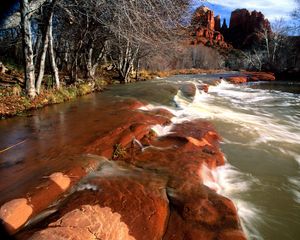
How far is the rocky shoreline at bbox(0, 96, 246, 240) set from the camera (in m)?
3.03

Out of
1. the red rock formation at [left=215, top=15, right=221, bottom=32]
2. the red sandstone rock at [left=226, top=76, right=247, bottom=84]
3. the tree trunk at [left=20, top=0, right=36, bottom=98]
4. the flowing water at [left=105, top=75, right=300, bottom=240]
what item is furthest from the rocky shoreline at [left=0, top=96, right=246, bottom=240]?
the red rock formation at [left=215, top=15, right=221, bottom=32]

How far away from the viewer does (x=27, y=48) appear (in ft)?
32.1

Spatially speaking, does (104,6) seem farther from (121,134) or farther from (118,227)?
(118,227)

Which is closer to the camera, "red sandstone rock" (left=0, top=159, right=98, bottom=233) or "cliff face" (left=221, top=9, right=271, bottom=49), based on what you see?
"red sandstone rock" (left=0, top=159, right=98, bottom=233)

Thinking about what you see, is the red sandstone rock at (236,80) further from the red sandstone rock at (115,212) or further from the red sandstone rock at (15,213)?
the red sandstone rock at (15,213)

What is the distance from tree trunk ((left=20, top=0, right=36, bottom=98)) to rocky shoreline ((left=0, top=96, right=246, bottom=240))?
576cm

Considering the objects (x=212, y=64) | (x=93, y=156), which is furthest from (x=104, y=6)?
(x=212, y=64)

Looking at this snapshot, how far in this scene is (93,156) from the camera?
500cm

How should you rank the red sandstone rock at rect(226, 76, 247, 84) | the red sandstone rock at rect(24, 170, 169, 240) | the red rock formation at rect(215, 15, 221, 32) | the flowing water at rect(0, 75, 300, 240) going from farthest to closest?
the red rock formation at rect(215, 15, 221, 32), the red sandstone rock at rect(226, 76, 247, 84), the flowing water at rect(0, 75, 300, 240), the red sandstone rock at rect(24, 170, 169, 240)

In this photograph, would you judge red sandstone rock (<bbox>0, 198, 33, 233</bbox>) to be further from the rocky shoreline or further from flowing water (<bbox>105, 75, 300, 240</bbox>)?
flowing water (<bbox>105, 75, 300, 240</bbox>)

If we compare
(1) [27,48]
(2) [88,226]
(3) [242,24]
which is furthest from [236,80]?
(3) [242,24]

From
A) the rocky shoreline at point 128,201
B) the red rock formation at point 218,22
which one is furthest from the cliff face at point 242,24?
the rocky shoreline at point 128,201

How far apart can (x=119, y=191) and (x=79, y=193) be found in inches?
19.9

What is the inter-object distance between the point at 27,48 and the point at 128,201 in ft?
26.8
